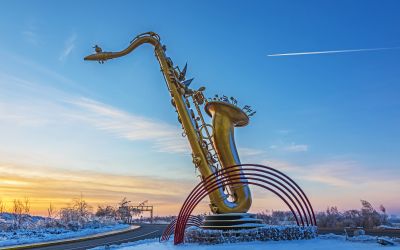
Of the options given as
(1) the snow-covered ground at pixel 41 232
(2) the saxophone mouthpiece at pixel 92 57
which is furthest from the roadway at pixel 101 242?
(2) the saxophone mouthpiece at pixel 92 57

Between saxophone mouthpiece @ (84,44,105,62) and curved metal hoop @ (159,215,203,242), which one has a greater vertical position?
saxophone mouthpiece @ (84,44,105,62)

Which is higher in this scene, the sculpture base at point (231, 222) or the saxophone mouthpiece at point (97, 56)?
the saxophone mouthpiece at point (97, 56)

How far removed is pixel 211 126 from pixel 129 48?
178 inches

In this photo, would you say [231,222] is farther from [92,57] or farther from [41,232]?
[41,232]

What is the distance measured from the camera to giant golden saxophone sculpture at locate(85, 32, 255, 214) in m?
13.9

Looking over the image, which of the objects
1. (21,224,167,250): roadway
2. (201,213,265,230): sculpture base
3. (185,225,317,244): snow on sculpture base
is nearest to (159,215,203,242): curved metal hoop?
(201,213,265,230): sculpture base

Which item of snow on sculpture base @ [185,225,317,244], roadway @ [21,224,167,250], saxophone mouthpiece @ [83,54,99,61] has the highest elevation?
saxophone mouthpiece @ [83,54,99,61]

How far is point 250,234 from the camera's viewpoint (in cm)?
1270

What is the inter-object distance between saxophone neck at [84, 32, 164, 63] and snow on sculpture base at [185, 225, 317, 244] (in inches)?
287

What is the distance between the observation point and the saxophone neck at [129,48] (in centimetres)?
1566

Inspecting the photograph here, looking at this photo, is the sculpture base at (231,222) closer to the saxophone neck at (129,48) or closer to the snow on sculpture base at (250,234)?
the snow on sculpture base at (250,234)

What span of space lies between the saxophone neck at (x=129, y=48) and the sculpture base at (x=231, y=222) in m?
Answer: 6.84

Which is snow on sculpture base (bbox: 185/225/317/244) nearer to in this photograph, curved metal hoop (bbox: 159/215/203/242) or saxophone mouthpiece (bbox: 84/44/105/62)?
curved metal hoop (bbox: 159/215/203/242)

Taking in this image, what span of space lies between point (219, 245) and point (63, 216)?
3856 centimetres
